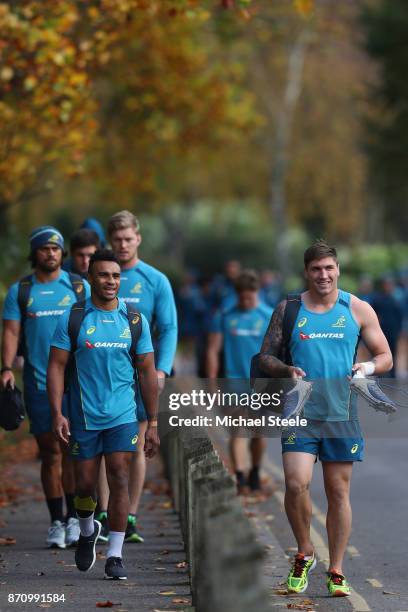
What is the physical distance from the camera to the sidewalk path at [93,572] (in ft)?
28.4

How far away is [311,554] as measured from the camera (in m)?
9.20

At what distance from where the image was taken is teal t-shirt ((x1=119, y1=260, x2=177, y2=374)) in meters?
11.2

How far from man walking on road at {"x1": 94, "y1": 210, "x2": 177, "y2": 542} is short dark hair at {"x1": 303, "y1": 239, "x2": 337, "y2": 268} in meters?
2.15

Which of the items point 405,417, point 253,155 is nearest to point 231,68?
point 405,417

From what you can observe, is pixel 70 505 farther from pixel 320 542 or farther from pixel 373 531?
pixel 373 531

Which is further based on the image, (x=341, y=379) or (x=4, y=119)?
(x=4, y=119)

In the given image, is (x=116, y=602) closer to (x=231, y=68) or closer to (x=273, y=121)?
(x=231, y=68)

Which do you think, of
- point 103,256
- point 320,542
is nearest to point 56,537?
point 320,542

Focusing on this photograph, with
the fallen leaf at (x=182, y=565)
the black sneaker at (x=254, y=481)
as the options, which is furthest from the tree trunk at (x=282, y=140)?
the fallen leaf at (x=182, y=565)

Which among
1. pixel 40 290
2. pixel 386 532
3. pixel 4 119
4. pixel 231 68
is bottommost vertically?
pixel 386 532

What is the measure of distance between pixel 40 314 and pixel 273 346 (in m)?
2.18

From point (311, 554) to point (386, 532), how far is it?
3.28 m

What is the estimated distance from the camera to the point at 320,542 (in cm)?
1195

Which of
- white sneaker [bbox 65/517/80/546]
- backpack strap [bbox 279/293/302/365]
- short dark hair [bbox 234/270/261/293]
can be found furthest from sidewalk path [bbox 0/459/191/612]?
short dark hair [bbox 234/270/261/293]
